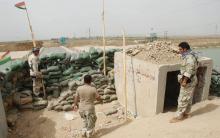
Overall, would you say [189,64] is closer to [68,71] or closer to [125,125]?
[125,125]

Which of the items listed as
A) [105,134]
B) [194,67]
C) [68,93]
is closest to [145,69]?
[194,67]

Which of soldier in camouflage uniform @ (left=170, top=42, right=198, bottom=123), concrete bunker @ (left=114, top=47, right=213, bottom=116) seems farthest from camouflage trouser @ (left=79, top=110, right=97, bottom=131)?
soldier in camouflage uniform @ (left=170, top=42, right=198, bottom=123)

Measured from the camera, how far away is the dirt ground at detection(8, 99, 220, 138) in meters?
3.52

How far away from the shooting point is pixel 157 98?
15.4ft

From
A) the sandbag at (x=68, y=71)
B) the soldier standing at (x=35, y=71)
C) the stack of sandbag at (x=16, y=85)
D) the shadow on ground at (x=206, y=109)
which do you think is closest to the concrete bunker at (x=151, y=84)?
the shadow on ground at (x=206, y=109)

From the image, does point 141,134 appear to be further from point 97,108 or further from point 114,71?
point 114,71

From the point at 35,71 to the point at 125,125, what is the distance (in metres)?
3.10

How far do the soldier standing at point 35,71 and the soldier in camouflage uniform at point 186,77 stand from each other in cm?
406

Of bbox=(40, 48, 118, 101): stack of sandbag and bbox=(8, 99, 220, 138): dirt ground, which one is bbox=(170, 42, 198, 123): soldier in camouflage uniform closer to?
bbox=(8, 99, 220, 138): dirt ground

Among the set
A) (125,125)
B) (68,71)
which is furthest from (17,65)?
(125,125)

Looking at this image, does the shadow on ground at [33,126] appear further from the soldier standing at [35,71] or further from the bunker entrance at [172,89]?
the bunker entrance at [172,89]

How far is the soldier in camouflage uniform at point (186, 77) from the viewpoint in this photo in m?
3.70

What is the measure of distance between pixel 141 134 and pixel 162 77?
4.68ft

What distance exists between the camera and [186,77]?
3738mm
